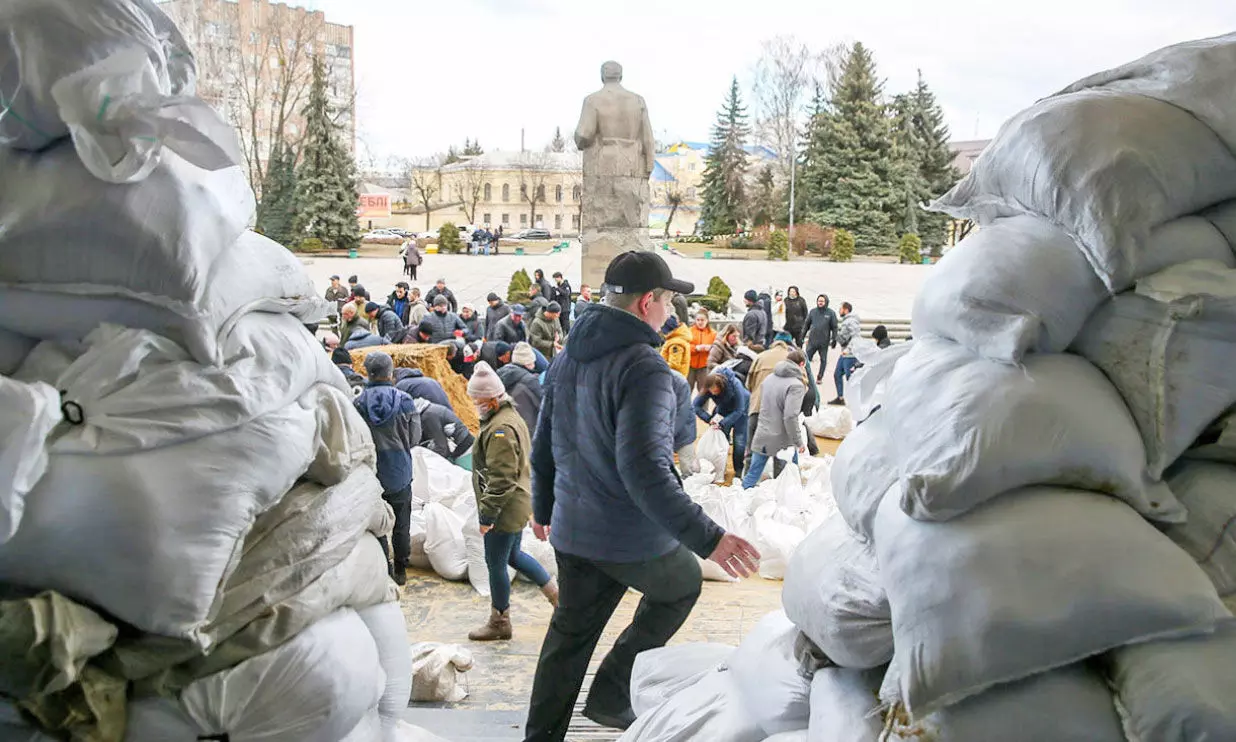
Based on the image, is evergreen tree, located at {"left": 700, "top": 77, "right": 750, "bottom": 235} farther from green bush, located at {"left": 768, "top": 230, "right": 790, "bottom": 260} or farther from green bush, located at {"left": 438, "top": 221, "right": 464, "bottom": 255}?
green bush, located at {"left": 438, "top": 221, "right": 464, "bottom": 255}

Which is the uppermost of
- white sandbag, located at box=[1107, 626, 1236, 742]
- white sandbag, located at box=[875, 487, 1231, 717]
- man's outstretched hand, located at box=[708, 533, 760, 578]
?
white sandbag, located at box=[875, 487, 1231, 717]

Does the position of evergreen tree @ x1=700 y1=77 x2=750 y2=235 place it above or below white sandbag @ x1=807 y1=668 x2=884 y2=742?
above

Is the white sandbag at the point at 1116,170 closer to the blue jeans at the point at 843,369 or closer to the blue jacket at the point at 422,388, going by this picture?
the blue jacket at the point at 422,388

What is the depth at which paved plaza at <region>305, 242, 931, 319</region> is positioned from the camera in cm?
2105

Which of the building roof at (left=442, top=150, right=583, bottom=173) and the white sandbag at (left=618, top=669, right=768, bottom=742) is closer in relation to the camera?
the white sandbag at (left=618, top=669, right=768, bottom=742)

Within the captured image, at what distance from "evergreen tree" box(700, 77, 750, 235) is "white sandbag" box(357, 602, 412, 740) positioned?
112 ft

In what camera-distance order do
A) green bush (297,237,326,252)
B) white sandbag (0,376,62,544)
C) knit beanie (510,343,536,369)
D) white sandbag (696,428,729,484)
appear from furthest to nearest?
green bush (297,237,326,252), white sandbag (696,428,729,484), knit beanie (510,343,536,369), white sandbag (0,376,62,544)

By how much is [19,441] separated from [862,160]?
1207 inches

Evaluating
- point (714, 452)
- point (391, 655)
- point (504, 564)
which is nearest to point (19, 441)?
point (391, 655)

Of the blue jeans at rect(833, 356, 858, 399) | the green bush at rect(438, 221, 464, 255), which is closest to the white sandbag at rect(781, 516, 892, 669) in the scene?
the blue jeans at rect(833, 356, 858, 399)

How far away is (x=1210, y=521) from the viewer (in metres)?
1.25

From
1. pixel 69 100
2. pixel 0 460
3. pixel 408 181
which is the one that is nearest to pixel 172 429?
pixel 0 460

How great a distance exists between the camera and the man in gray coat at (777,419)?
6.97 metres

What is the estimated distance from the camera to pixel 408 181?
46.1m
